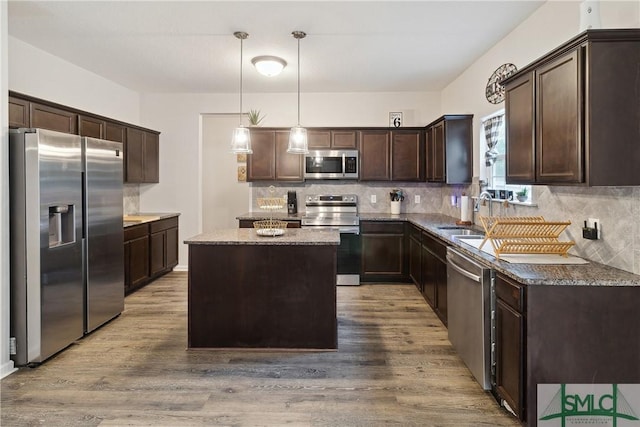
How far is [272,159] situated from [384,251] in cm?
201

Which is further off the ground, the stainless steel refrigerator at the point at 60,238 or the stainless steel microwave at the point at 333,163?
the stainless steel microwave at the point at 333,163

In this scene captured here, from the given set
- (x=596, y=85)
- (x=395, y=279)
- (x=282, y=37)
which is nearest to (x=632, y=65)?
(x=596, y=85)

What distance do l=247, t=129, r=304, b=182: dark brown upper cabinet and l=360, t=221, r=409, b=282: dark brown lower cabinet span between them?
4.20 ft

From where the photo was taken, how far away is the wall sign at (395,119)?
233 inches

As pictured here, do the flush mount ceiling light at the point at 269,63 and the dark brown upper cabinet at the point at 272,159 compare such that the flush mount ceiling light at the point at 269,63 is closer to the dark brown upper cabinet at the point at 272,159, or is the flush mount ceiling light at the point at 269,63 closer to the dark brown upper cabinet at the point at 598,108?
the dark brown upper cabinet at the point at 272,159

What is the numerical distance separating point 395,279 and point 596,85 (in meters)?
3.73

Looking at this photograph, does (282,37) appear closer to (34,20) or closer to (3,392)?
(34,20)

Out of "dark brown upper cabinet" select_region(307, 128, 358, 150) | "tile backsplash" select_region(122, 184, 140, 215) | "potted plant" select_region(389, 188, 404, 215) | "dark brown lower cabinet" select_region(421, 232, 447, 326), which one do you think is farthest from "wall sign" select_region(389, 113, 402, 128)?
"tile backsplash" select_region(122, 184, 140, 215)

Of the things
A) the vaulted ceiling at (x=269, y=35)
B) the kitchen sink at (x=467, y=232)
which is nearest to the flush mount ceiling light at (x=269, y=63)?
the vaulted ceiling at (x=269, y=35)

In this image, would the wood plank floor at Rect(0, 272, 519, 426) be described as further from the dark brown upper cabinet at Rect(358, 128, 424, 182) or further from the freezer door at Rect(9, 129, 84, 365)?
the dark brown upper cabinet at Rect(358, 128, 424, 182)

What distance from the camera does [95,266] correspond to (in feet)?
11.7

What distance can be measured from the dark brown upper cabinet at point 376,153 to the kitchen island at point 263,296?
2.76m

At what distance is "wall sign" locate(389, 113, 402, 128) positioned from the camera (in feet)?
19.5

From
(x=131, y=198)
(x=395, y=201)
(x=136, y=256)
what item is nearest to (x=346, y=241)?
(x=395, y=201)
